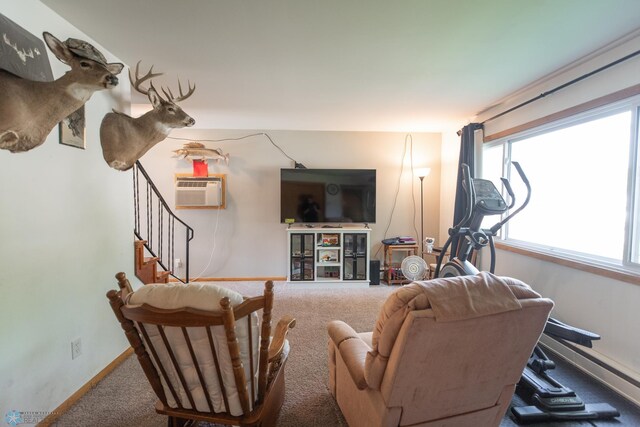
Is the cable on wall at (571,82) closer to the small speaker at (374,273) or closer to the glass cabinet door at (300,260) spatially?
→ the small speaker at (374,273)

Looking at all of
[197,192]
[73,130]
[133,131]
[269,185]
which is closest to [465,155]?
[269,185]

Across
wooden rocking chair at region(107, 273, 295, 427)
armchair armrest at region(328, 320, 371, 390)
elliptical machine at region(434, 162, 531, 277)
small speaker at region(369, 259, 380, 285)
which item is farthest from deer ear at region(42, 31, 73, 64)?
small speaker at region(369, 259, 380, 285)

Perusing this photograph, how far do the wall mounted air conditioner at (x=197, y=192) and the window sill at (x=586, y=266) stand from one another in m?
3.95

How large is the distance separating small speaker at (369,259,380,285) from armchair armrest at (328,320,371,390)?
8.55 ft

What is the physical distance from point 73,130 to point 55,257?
820 mm

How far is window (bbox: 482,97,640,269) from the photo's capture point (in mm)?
1928

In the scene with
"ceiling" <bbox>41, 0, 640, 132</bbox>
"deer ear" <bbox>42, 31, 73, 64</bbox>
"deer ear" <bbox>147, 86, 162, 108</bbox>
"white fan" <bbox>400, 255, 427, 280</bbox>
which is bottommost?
"white fan" <bbox>400, 255, 427, 280</bbox>

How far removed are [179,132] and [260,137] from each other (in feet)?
4.14

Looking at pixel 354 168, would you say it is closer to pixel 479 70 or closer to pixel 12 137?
pixel 479 70

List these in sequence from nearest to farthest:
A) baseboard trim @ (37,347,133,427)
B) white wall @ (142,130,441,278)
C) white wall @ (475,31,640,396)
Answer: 1. baseboard trim @ (37,347,133,427)
2. white wall @ (475,31,640,396)
3. white wall @ (142,130,441,278)

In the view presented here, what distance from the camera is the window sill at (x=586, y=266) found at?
185 centimetres

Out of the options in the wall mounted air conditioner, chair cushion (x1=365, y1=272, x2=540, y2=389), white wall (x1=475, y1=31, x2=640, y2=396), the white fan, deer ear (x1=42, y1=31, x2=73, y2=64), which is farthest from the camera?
the wall mounted air conditioner

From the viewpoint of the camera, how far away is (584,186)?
89.8 inches

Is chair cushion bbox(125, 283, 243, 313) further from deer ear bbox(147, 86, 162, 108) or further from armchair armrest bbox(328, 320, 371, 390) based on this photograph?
deer ear bbox(147, 86, 162, 108)
